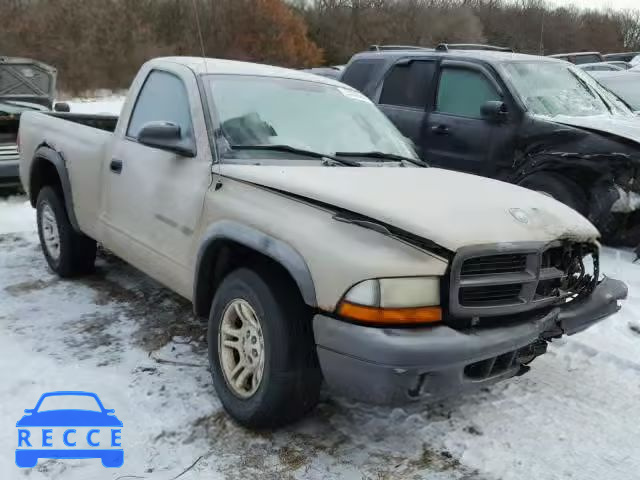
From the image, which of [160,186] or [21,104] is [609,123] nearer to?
[160,186]

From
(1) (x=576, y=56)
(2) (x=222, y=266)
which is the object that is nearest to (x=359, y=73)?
(2) (x=222, y=266)

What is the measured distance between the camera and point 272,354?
9.33 feet

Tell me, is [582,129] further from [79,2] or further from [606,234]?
[79,2]

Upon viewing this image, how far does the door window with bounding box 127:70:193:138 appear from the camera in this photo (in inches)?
153

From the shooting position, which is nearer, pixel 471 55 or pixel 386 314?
pixel 386 314

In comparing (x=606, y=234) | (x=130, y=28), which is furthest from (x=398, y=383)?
(x=130, y=28)

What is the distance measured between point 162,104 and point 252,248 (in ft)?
5.43

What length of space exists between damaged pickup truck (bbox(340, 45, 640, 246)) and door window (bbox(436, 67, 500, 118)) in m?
0.01

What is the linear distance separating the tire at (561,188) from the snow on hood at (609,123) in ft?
1.72

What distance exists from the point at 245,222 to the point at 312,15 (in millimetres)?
49605

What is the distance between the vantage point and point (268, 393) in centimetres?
291

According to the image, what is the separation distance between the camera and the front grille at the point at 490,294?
2719mm

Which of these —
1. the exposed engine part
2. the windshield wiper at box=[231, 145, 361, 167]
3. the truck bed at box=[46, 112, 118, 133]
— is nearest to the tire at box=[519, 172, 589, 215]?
the exposed engine part

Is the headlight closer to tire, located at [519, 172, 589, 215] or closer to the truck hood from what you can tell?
the truck hood
